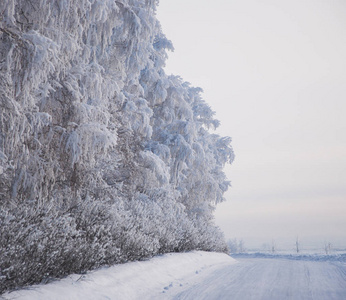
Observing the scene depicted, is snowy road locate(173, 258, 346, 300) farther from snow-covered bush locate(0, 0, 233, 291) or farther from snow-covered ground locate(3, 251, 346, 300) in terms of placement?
snow-covered bush locate(0, 0, 233, 291)

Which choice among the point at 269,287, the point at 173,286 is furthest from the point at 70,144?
the point at 269,287

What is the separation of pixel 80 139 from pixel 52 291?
3175 mm

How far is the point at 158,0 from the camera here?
11.1 metres

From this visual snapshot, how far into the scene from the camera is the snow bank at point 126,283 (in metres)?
4.70

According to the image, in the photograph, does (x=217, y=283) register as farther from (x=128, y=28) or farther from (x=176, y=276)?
(x=128, y=28)

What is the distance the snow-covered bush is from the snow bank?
0.23 metres

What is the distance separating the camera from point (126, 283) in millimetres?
6230

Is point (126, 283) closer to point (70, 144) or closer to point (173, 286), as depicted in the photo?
point (173, 286)

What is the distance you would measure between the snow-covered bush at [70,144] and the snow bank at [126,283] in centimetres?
23

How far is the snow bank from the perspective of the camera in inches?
185

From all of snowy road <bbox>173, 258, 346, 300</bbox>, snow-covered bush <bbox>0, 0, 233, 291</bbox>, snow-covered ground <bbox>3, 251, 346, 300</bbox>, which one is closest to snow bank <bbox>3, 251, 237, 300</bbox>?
snow-covered ground <bbox>3, 251, 346, 300</bbox>

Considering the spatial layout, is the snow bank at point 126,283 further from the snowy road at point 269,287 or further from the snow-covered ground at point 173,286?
the snowy road at point 269,287

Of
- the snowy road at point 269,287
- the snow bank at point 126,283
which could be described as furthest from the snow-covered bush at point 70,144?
the snowy road at point 269,287

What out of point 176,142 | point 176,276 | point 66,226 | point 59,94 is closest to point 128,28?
point 59,94
